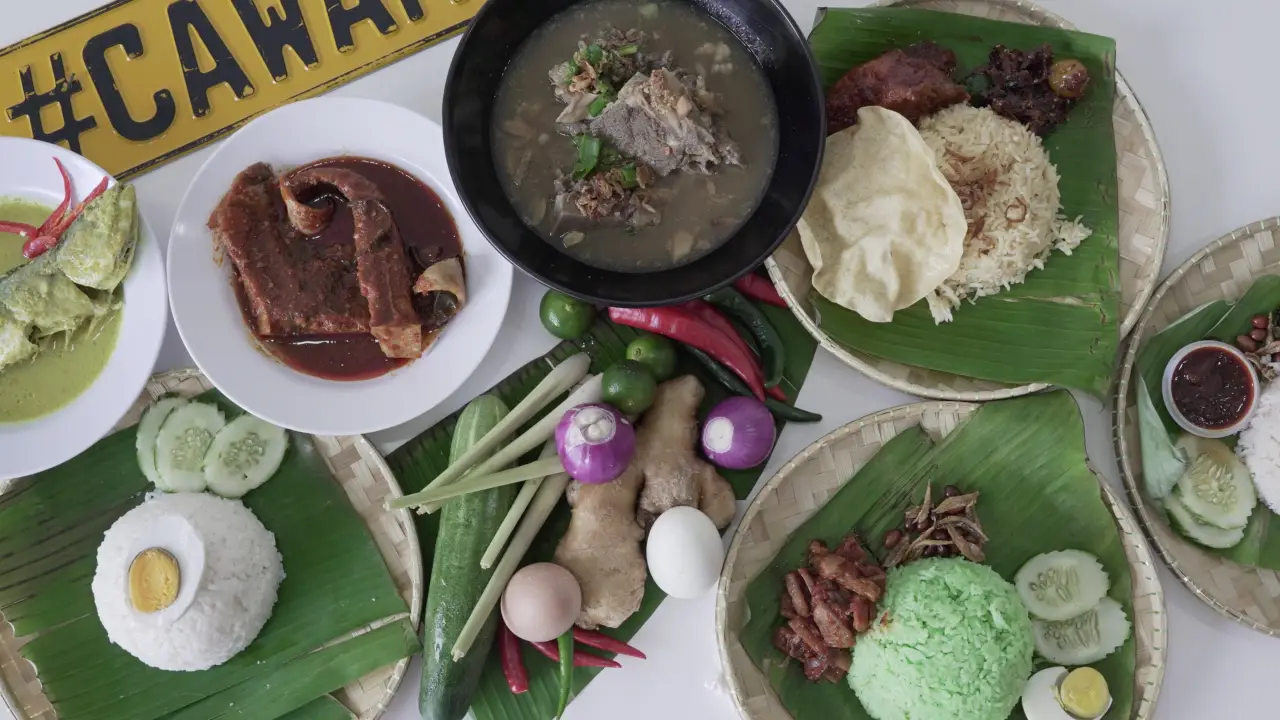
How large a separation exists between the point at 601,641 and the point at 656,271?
1.31 m

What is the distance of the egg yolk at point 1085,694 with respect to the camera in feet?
8.55

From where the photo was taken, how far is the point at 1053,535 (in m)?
2.84

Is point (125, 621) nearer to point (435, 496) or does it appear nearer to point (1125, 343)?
point (435, 496)

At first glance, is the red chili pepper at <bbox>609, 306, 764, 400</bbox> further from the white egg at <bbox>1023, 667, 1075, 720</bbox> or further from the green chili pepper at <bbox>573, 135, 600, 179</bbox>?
the white egg at <bbox>1023, 667, 1075, 720</bbox>

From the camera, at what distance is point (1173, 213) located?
3178mm

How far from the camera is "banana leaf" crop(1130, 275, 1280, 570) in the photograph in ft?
9.50

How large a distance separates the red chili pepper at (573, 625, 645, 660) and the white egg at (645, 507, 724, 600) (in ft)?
0.90

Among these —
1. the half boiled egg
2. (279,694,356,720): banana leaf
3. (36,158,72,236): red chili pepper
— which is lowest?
(279,694,356,720): banana leaf

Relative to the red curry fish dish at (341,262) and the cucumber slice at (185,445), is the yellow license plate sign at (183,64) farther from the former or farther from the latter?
the cucumber slice at (185,445)

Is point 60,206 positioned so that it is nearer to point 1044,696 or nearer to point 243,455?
point 243,455

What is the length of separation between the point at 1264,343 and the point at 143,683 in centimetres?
419

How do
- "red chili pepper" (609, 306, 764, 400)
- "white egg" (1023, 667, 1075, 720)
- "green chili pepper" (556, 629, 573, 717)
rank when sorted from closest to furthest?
1. "white egg" (1023, 667, 1075, 720)
2. "green chili pepper" (556, 629, 573, 717)
3. "red chili pepper" (609, 306, 764, 400)

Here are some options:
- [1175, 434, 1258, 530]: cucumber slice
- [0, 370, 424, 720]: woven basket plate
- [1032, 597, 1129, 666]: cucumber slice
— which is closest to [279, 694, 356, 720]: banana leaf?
[0, 370, 424, 720]: woven basket plate

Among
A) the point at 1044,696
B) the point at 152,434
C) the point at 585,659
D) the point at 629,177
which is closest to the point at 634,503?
the point at 585,659
